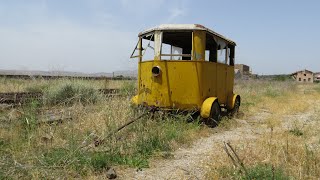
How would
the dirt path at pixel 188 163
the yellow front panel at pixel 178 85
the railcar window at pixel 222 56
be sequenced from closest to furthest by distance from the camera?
1. the dirt path at pixel 188 163
2. the yellow front panel at pixel 178 85
3. the railcar window at pixel 222 56

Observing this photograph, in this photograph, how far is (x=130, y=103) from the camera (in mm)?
9547

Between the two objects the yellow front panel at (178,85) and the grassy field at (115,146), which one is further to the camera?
the yellow front panel at (178,85)

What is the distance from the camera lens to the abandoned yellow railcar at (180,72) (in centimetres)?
921

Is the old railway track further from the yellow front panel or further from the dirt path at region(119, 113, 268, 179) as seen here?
the dirt path at region(119, 113, 268, 179)

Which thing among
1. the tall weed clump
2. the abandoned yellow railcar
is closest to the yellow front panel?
the abandoned yellow railcar

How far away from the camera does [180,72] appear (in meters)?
9.21

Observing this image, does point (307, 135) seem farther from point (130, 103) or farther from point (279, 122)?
point (130, 103)

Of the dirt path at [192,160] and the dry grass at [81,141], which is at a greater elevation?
the dry grass at [81,141]

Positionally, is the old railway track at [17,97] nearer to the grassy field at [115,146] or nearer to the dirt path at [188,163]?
the grassy field at [115,146]

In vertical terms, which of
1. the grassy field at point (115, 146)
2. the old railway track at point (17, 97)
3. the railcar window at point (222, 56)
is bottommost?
the grassy field at point (115, 146)

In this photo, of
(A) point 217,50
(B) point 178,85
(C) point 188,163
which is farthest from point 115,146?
(A) point 217,50

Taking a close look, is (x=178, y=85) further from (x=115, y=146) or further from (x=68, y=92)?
(x=68, y=92)

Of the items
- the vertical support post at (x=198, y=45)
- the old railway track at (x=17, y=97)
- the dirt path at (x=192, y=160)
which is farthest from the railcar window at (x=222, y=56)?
the old railway track at (x=17, y=97)

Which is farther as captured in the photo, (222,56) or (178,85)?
(222,56)
